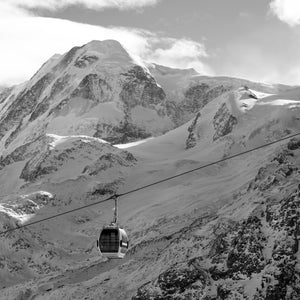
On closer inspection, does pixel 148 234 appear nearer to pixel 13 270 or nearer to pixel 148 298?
pixel 13 270

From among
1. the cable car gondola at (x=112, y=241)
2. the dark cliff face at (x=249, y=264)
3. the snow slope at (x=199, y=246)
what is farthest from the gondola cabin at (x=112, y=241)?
the snow slope at (x=199, y=246)

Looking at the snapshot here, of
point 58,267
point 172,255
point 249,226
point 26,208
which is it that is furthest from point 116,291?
point 26,208

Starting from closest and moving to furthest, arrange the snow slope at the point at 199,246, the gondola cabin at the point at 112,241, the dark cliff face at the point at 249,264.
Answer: the gondola cabin at the point at 112,241 → the dark cliff face at the point at 249,264 → the snow slope at the point at 199,246

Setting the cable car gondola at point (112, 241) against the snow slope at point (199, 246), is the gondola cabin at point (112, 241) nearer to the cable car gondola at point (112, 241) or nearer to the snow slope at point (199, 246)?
the cable car gondola at point (112, 241)

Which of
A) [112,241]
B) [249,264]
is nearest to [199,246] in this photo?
[249,264]

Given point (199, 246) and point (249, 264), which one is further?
point (199, 246)

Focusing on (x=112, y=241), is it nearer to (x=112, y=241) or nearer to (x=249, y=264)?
(x=112, y=241)

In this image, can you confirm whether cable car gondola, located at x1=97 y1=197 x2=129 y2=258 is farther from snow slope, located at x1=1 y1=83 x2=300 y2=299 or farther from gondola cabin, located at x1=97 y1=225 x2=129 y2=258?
snow slope, located at x1=1 y1=83 x2=300 y2=299

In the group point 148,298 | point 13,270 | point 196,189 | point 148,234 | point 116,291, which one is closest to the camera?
point 148,298

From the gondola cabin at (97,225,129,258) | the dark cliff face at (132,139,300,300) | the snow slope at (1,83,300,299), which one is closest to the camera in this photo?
the gondola cabin at (97,225,129,258)

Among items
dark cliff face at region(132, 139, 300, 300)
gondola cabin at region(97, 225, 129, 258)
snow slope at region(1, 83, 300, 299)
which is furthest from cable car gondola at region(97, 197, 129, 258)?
snow slope at region(1, 83, 300, 299)

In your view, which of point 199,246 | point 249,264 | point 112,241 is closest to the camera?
point 112,241
